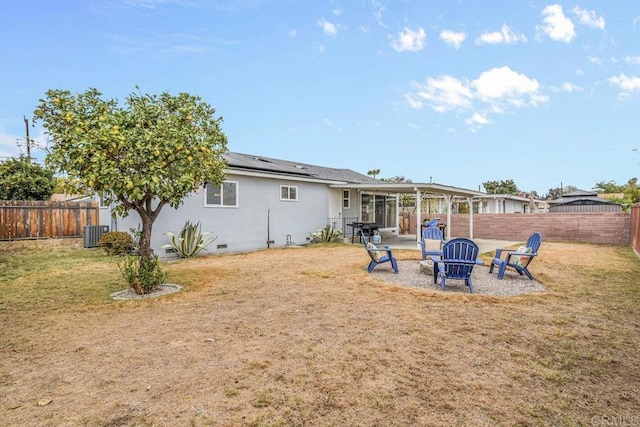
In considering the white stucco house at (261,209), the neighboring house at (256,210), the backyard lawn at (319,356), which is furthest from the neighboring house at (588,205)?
the backyard lawn at (319,356)

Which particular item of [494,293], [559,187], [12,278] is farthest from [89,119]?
[559,187]

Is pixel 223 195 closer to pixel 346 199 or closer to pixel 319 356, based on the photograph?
pixel 346 199

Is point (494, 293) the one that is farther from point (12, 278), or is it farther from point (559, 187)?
point (559, 187)

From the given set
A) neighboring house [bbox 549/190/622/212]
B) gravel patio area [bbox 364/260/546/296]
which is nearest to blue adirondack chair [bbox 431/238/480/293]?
gravel patio area [bbox 364/260/546/296]

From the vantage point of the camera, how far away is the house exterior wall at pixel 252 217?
11.4 m

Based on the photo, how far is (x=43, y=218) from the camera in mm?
14586

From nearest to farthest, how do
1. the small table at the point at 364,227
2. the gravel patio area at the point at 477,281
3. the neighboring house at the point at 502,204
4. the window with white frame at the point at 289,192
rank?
the gravel patio area at the point at 477,281 < the window with white frame at the point at 289,192 < the small table at the point at 364,227 < the neighboring house at the point at 502,204

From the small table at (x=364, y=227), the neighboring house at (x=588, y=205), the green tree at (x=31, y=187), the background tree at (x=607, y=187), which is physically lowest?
the small table at (x=364, y=227)

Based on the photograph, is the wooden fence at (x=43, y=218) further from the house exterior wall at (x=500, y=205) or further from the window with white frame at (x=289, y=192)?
the house exterior wall at (x=500, y=205)

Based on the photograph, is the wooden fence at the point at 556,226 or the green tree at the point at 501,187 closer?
the wooden fence at the point at 556,226

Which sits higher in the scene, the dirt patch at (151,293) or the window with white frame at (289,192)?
the window with white frame at (289,192)

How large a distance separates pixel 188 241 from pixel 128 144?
597cm

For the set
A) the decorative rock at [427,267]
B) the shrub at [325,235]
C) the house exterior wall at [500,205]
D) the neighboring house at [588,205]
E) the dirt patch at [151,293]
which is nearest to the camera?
the dirt patch at [151,293]

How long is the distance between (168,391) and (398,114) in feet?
71.1
